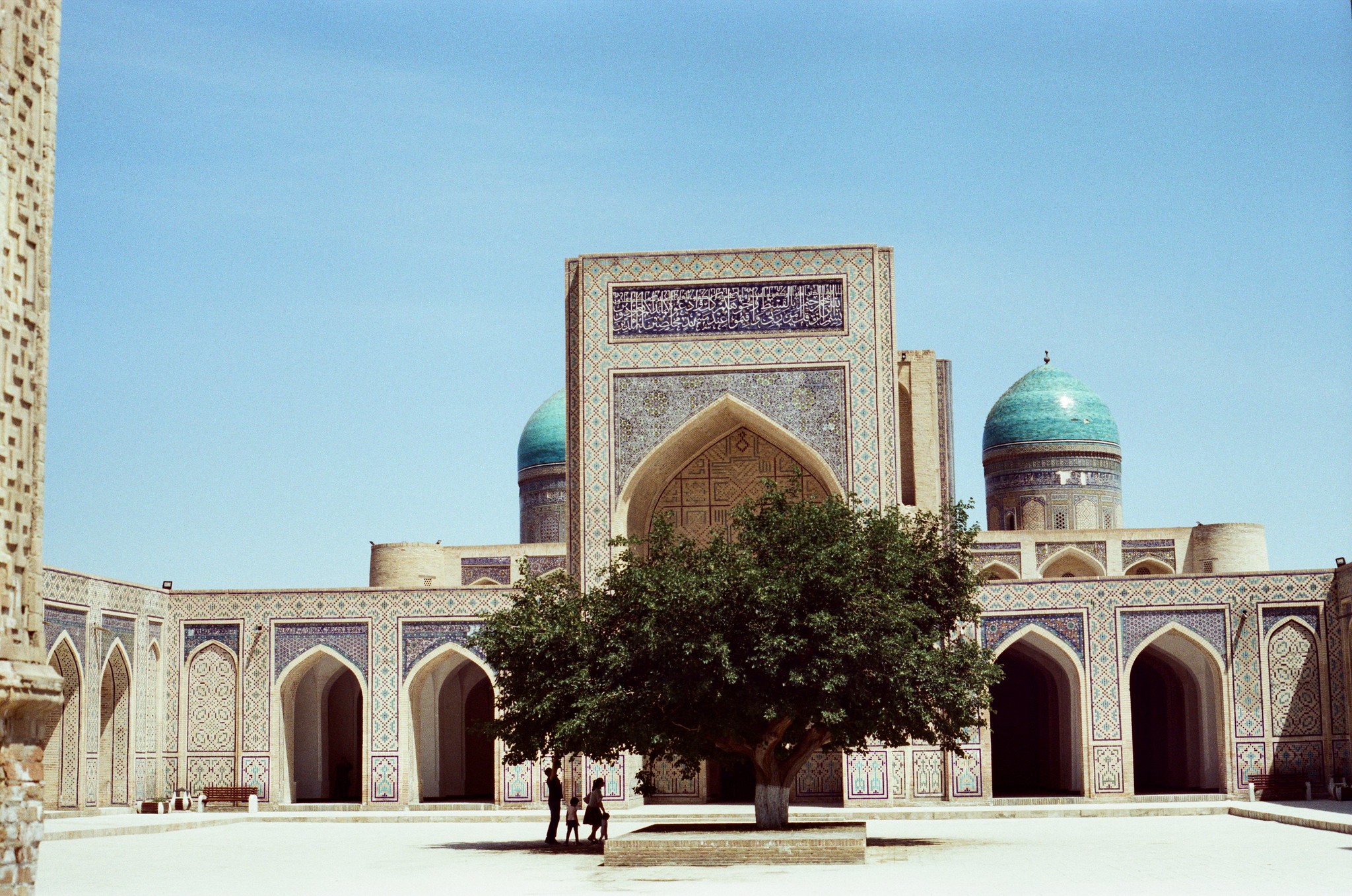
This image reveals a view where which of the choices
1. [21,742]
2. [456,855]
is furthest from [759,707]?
[21,742]

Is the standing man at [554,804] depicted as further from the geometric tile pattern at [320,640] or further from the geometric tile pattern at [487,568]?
the geometric tile pattern at [487,568]

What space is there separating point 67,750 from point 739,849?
383 inches

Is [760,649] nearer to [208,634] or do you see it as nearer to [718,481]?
[718,481]

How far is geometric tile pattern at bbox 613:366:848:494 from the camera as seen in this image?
20.2 m

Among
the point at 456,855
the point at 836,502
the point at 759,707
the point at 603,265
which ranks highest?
the point at 603,265

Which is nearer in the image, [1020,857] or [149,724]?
[1020,857]

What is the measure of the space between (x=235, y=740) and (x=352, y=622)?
6.57 ft

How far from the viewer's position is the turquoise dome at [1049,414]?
30.5 m

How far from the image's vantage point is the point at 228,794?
21156 millimetres

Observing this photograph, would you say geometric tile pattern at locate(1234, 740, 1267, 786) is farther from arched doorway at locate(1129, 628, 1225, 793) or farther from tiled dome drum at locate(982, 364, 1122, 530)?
tiled dome drum at locate(982, 364, 1122, 530)

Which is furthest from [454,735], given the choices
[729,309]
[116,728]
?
[729,309]

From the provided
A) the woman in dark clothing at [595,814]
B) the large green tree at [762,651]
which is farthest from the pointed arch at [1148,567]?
the woman in dark clothing at [595,814]

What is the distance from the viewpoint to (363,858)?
14180 mm

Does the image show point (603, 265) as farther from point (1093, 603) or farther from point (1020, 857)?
point (1020, 857)
